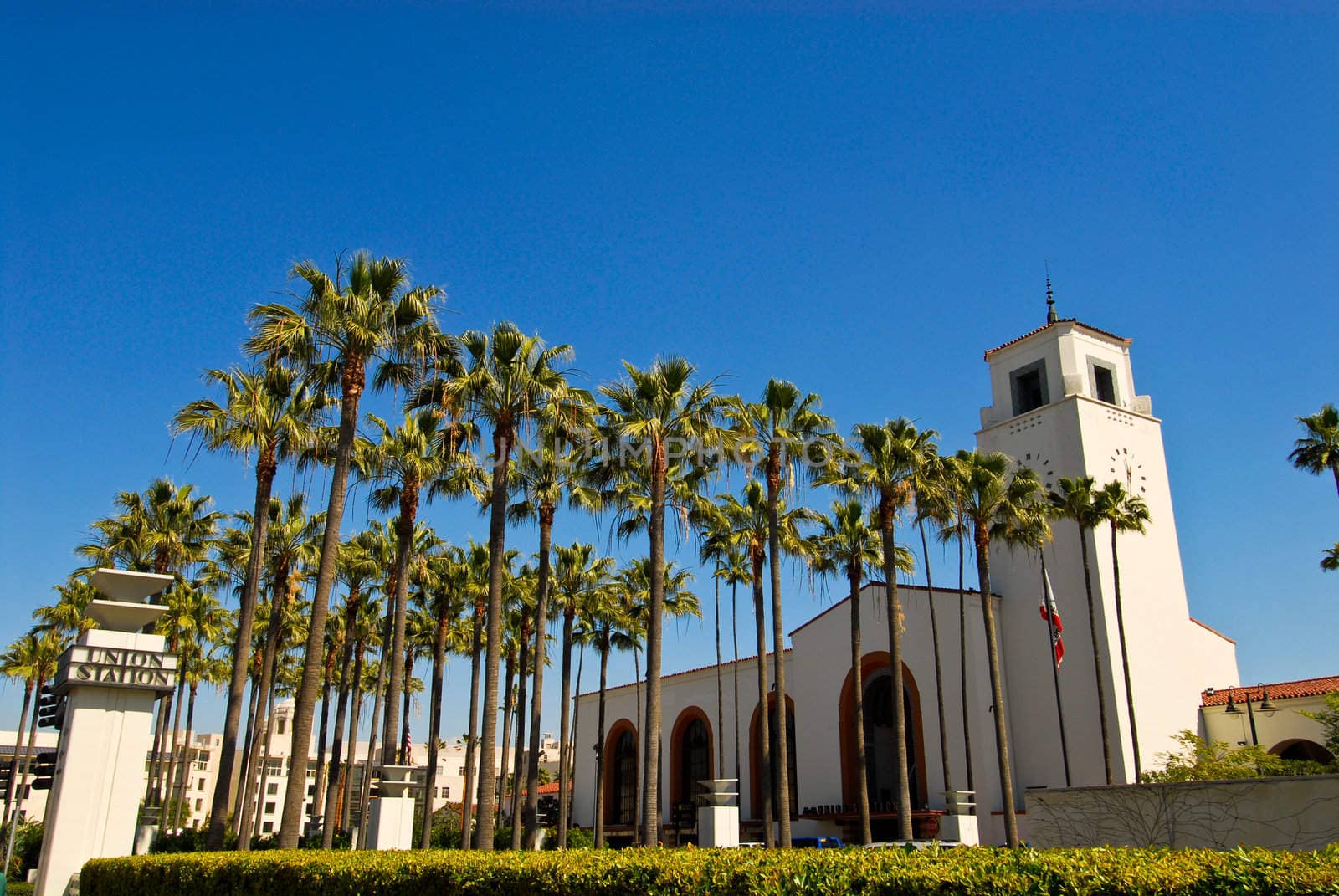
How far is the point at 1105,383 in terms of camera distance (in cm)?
4256

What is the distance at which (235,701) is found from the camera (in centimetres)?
2642

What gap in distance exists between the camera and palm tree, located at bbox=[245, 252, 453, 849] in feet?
65.4

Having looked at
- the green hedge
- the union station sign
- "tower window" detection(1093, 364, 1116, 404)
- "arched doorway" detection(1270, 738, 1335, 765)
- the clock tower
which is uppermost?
"tower window" detection(1093, 364, 1116, 404)

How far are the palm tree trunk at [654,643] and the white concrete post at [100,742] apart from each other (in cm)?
1056

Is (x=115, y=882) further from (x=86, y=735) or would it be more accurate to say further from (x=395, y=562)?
(x=395, y=562)

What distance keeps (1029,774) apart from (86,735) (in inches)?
1259

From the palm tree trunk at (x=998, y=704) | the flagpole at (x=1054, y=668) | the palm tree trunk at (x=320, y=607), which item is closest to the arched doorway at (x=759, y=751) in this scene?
the flagpole at (x=1054, y=668)

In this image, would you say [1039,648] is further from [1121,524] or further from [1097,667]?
[1121,524]

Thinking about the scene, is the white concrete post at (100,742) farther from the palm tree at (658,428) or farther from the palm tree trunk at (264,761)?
the palm tree trunk at (264,761)

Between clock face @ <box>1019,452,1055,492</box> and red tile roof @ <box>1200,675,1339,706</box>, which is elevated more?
clock face @ <box>1019,452,1055,492</box>

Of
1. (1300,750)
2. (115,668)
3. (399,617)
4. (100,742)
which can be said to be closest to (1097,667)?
(1300,750)

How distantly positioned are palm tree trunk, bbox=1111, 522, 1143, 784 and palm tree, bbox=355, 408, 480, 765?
2339cm

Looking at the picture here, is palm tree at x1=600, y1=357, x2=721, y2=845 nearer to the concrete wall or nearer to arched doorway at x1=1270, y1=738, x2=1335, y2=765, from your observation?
the concrete wall

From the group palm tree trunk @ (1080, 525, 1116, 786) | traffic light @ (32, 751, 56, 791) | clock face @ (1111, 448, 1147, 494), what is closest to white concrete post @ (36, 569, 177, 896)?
traffic light @ (32, 751, 56, 791)
